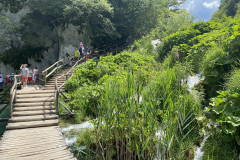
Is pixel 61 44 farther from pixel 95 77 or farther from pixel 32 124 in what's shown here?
pixel 32 124

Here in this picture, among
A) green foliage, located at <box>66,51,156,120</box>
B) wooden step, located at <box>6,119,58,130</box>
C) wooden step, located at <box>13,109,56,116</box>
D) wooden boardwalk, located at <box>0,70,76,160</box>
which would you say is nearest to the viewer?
wooden boardwalk, located at <box>0,70,76,160</box>

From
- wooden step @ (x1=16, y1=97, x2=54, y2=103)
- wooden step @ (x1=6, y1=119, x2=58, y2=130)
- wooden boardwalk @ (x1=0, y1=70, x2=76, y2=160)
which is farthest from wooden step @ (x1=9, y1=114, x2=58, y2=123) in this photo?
wooden step @ (x1=16, y1=97, x2=54, y2=103)

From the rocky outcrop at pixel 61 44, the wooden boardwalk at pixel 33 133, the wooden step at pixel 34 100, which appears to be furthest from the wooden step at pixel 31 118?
the rocky outcrop at pixel 61 44

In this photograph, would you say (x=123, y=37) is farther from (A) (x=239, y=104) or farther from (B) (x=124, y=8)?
(A) (x=239, y=104)

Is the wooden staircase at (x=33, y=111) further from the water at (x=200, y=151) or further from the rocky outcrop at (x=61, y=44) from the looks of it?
the rocky outcrop at (x=61, y=44)

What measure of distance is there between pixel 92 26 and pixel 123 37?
593 centimetres

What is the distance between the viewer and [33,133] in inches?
244

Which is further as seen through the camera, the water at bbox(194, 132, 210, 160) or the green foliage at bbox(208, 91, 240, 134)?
the water at bbox(194, 132, 210, 160)

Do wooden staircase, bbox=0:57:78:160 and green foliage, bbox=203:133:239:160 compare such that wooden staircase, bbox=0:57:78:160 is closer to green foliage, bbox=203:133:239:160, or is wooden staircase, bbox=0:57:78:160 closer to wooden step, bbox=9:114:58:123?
wooden step, bbox=9:114:58:123

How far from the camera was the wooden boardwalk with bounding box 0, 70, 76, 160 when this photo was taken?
16.3 ft

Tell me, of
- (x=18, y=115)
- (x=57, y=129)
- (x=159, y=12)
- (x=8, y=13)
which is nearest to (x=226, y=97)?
(x=57, y=129)

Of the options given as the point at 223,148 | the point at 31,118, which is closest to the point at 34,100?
the point at 31,118

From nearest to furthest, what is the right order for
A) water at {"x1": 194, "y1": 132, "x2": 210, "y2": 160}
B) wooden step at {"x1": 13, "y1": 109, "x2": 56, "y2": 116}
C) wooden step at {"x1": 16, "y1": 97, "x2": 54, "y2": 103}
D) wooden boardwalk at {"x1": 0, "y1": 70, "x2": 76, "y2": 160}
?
1. water at {"x1": 194, "y1": 132, "x2": 210, "y2": 160}
2. wooden boardwalk at {"x1": 0, "y1": 70, "x2": 76, "y2": 160}
3. wooden step at {"x1": 13, "y1": 109, "x2": 56, "y2": 116}
4. wooden step at {"x1": 16, "y1": 97, "x2": 54, "y2": 103}

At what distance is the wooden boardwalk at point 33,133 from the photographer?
496cm
